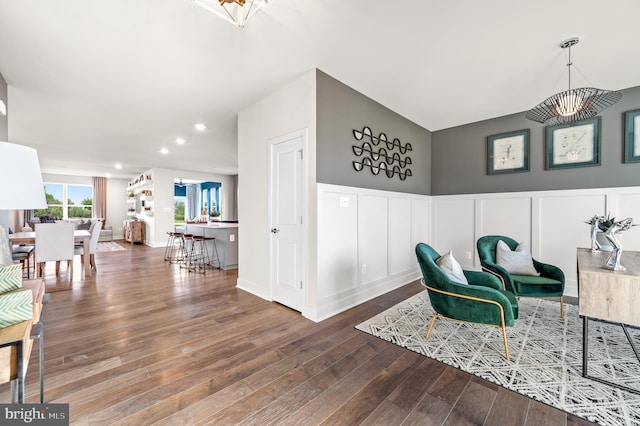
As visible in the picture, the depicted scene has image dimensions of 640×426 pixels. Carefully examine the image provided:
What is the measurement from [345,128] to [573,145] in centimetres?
343

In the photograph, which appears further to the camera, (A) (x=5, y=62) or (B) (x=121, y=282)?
(B) (x=121, y=282)

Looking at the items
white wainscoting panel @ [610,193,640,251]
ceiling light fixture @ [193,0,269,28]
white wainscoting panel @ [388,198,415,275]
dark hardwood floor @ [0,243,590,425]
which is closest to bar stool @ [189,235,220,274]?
dark hardwood floor @ [0,243,590,425]

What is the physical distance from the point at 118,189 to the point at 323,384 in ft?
41.8

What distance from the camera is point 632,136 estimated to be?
3447 mm

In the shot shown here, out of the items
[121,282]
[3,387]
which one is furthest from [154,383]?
[121,282]

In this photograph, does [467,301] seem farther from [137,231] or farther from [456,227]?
[137,231]

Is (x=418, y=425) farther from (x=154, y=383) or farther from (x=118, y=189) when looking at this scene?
(x=118, y=189)

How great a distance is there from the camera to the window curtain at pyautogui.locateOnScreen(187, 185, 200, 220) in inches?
509

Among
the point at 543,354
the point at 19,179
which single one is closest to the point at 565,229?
the point at 543,354

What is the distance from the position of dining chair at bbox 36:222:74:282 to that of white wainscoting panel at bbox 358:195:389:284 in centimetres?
477

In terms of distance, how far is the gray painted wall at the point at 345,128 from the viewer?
118 inches

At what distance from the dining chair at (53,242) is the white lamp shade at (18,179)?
13.4 ft

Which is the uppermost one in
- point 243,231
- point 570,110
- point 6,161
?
point 570,110

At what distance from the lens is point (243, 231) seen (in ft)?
13.3
